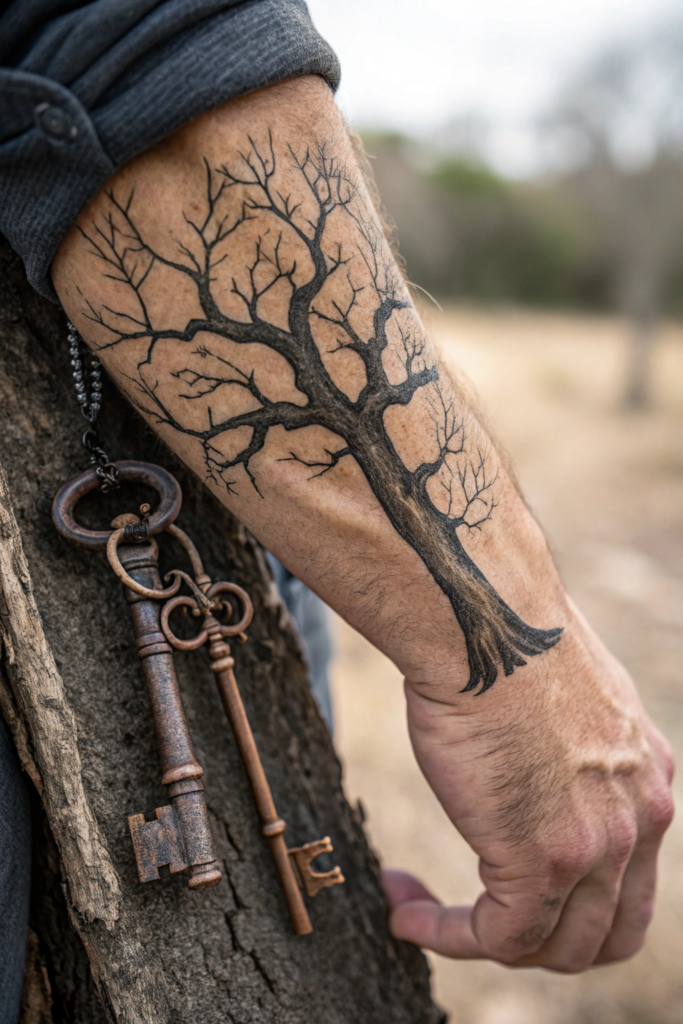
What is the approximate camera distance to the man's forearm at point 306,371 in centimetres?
79

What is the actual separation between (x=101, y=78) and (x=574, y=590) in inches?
185

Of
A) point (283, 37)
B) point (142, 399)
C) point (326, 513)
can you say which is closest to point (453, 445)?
point (326, 513)

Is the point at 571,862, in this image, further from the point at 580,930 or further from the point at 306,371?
the point at 306,371

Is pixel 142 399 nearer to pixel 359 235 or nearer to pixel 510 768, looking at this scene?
pixel 359 235

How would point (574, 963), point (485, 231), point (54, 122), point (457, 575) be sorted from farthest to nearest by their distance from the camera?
1. point (485, 231)
2. point (574, 963)
3. point (457, 575)
4. point (54, 122)

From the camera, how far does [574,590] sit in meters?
4.91

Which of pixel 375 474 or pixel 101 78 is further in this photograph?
pixel 375 474

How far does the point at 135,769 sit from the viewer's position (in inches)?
37.2

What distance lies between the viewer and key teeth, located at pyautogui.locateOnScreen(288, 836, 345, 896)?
1.07m

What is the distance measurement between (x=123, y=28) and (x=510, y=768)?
100 centimetres

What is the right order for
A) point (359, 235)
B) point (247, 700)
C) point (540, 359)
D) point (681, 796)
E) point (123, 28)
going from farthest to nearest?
point (540, 359) → point (681, 796) → point (247, 700) → point (359, 235) → point (123, 28)

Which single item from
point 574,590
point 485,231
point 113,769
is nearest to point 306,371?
point 113,769

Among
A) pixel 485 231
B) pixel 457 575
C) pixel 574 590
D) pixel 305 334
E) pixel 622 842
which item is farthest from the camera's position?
pixel 485 231

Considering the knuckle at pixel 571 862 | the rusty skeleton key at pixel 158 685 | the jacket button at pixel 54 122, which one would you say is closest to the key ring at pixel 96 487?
the rusty skeleton key at pixel 158 685
